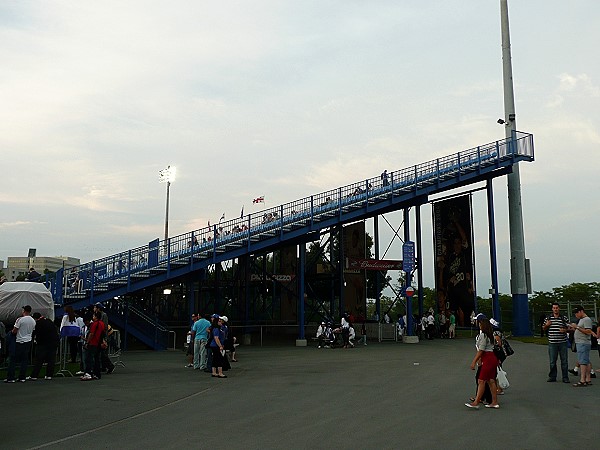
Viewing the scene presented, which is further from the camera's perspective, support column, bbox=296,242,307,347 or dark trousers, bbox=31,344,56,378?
support column, bbox=296,242,307,347

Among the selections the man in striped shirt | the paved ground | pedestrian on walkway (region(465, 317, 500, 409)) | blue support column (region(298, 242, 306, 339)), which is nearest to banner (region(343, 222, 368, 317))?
blue support column (region(298, 242, 306, 339))

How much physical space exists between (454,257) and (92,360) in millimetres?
27159

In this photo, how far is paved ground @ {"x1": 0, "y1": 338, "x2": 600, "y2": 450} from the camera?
826 centimetres

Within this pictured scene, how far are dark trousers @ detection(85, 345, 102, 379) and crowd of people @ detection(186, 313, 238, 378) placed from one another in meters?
2.84

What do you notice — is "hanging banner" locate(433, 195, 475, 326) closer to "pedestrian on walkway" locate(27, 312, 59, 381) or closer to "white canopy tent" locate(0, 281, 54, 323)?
"white canopy tent" locate(0, 281, 54, 323)

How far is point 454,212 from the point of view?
38.7 m

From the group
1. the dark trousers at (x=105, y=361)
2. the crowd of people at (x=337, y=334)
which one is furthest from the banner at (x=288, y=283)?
the dark trousers at (x=105, y=361)

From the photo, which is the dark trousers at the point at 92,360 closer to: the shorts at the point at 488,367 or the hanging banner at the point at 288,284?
the shorts at the point at 488,367

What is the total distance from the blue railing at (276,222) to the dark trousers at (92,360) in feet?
38.6

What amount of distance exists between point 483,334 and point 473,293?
26824 mm

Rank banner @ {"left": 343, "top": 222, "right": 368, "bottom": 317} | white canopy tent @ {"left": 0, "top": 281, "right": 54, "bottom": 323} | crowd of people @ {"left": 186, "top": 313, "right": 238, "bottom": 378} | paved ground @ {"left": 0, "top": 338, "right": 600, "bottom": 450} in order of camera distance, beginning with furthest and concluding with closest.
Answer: banner @ {"left": 343, "top": 222, "right": 368, "bottom": 317} < white canopy tent @ {"left": 0, "top": 281, "right": 54, "bottom": 323} < crowd of people @ {"left": 186, "top": 313, "right": 238, "bottom": 378} < paved ground @ {"left": 0, "top": 338, "right": 600, "bottom": 450}

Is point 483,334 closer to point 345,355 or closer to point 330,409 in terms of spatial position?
point 330,409

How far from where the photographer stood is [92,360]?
1584 centimetres

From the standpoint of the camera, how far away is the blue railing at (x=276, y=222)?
1095 inches
